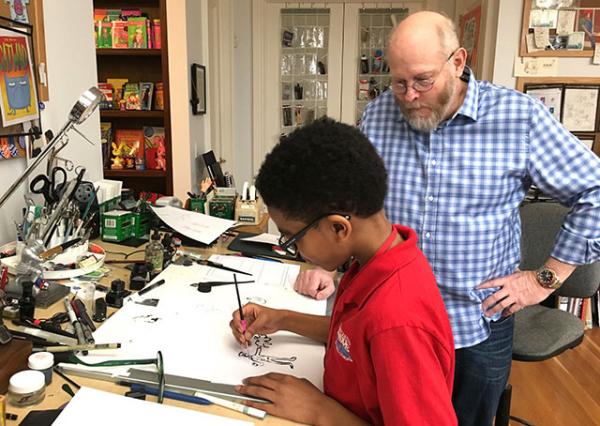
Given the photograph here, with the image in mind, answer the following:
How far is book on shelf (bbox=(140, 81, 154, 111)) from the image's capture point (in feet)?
10.9

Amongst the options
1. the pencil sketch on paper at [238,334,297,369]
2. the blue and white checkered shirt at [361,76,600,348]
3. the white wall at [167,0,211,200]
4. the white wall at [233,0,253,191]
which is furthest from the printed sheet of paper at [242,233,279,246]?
the white wall at [233,0,253,191]

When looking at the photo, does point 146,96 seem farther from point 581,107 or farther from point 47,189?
point 581,107

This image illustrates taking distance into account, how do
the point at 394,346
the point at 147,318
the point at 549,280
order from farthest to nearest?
the point at 549,280
the point at 147,318
the point at 394,346

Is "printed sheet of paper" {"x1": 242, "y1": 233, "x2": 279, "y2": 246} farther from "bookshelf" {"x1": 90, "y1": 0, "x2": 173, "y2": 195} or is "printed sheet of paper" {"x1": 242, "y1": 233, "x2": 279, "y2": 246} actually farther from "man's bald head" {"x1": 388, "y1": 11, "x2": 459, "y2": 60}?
"bookshelf" {"x1": 90, "y1": 0, "x2": 173, "y2": 195}

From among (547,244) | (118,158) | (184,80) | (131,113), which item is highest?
(184,80)

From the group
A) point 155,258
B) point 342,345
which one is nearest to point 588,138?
point 155,258

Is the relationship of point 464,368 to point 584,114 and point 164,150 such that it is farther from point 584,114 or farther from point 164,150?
point 164,150

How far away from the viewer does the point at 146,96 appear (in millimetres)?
3324

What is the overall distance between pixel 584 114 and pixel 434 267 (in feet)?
7.29

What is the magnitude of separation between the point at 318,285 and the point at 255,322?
0.30 meters

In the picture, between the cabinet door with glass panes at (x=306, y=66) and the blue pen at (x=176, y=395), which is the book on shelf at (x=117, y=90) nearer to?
the cabinet door with glass panes at (x=306, y=66)

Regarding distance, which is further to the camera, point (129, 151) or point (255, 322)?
point (129, 151)

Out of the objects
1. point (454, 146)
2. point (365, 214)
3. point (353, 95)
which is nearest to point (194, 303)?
point (365, 214)

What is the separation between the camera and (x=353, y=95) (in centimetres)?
405
